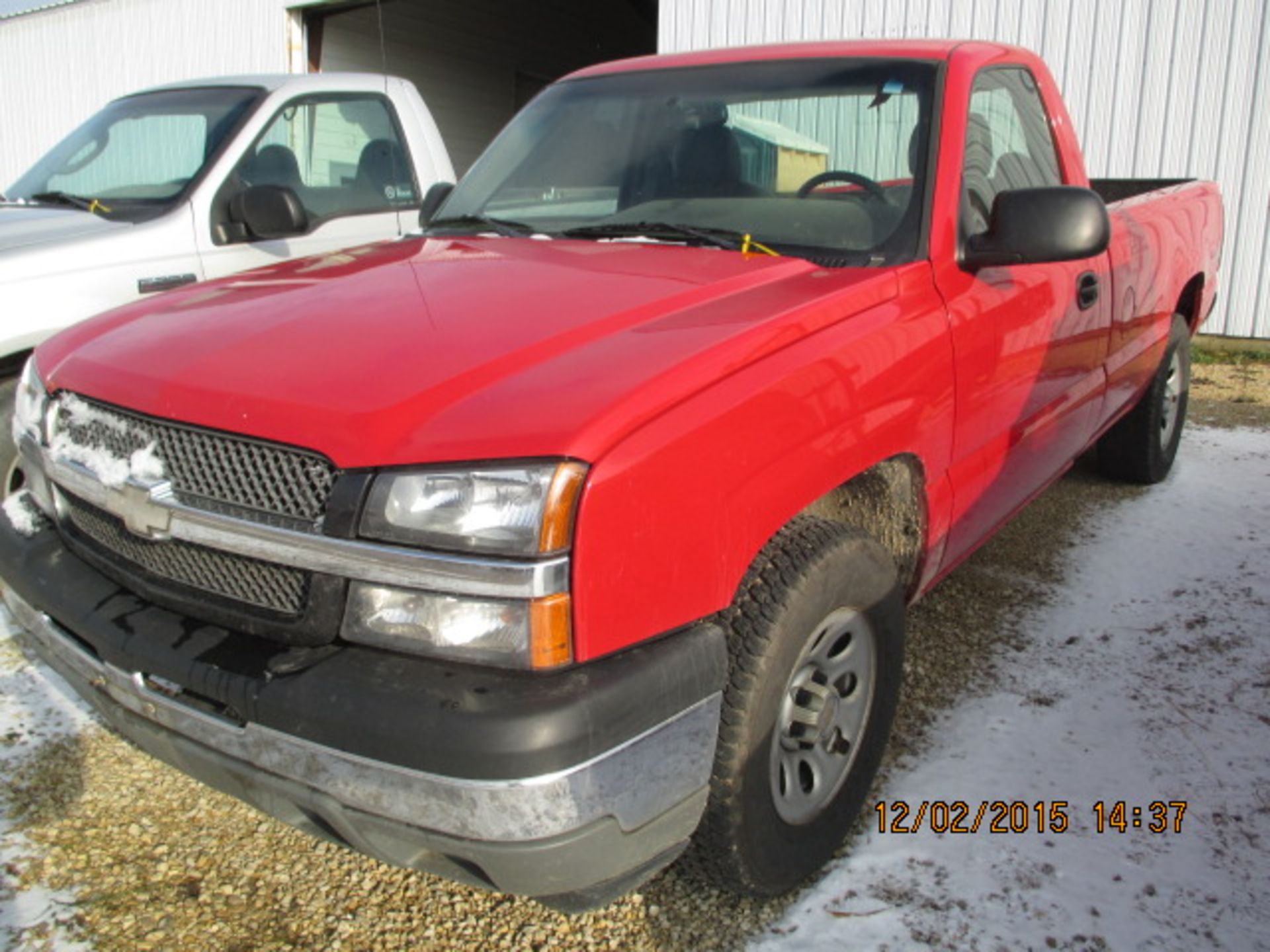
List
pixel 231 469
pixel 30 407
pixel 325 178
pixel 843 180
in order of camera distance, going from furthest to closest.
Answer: pixel 325 178 < pixel 843 180 < pixel 30 407 < pixel 231 469

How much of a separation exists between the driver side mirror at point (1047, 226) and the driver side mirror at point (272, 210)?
8.51 ft

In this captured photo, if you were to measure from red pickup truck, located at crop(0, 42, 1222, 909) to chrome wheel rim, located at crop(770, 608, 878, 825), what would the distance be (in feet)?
Result: 0.03

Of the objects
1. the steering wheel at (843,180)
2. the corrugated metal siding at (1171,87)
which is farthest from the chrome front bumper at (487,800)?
the corrugated metal siding at (1171,87)

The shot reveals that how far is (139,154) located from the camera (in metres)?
4.61

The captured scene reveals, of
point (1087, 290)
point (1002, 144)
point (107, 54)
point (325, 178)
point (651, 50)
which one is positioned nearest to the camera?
point (1002, 144)

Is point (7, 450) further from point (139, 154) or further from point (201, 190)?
point (139, 154)

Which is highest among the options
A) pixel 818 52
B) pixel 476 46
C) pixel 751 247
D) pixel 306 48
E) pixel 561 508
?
pixel 476 46

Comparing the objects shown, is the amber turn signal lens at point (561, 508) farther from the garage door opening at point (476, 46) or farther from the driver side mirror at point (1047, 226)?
the garage door opening at point (476, 46)

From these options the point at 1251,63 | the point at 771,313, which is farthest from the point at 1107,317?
the point at 1251,63

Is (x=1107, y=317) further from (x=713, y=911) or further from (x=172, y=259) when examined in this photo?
(x=172, y=259)

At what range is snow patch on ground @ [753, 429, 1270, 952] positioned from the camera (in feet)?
7.04

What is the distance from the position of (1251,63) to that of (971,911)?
804cm

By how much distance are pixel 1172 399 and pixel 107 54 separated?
16.4m

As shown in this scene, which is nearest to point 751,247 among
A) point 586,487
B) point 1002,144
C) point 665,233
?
point 665,233
